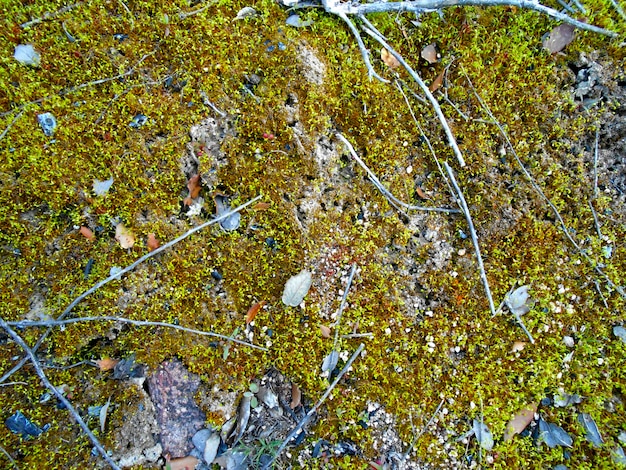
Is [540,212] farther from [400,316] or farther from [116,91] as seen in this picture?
[116,91]

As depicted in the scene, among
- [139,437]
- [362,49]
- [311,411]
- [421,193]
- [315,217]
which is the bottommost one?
[139,437]

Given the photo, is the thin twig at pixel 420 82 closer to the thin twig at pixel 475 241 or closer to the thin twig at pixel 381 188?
the thin twig at pixel 475 241

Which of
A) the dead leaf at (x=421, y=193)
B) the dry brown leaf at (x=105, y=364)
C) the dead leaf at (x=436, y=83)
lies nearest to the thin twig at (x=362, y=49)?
the dead leaf at (x=436, y=83)

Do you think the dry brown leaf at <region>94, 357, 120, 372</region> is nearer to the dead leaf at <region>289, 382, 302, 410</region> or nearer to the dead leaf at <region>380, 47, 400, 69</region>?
the dead leaf at <region>289, 382, 302, 410</region>

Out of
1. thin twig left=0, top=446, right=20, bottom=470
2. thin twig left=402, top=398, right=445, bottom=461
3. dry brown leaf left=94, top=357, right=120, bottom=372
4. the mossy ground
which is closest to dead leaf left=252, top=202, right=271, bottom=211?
the mossy ground

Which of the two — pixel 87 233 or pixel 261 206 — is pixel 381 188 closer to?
pixel 261 206

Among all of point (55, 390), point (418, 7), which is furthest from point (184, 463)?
point (418, 7)

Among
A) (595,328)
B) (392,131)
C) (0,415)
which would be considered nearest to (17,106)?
(0,415)
